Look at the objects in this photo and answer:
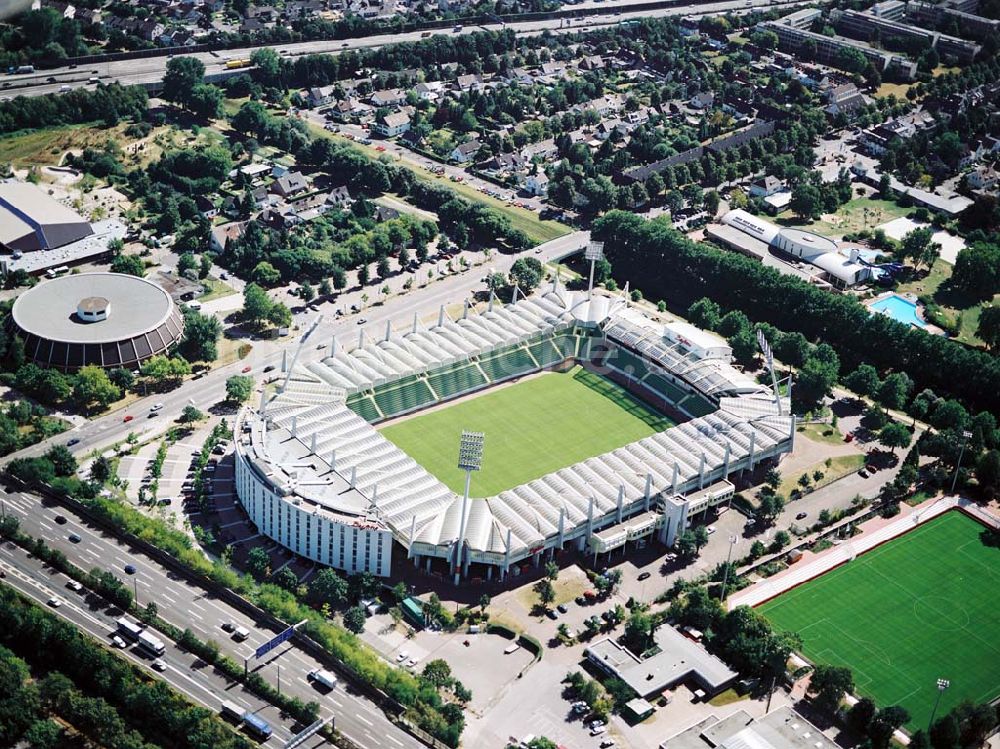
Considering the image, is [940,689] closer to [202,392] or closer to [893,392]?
[893,392]

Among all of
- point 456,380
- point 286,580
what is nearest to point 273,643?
point 286,580

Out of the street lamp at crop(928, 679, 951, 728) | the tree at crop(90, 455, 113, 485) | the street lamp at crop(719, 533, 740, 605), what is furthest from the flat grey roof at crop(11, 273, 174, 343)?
the street lamp at crop(928, 679, 951, 728)

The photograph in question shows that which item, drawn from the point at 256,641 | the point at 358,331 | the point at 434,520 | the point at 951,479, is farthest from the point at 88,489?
the point at 951,479

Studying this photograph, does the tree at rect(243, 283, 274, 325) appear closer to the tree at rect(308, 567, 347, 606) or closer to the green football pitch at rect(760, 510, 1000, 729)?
the tree at rect(308, 567, 347, 606)

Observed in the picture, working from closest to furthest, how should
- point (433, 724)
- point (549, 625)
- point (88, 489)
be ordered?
point (433, 724) < point (549, 625) < point (88, 489)

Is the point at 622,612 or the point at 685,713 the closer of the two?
the point at 685,713

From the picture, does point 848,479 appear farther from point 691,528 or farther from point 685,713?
point 685,713

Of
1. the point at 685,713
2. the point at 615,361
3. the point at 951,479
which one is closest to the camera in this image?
the point at 685,713
